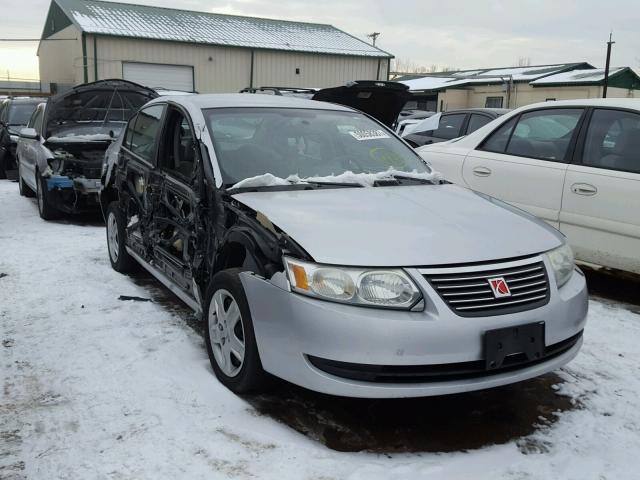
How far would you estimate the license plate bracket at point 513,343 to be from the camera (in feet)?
9.04

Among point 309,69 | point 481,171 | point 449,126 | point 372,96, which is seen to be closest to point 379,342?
point 481,171

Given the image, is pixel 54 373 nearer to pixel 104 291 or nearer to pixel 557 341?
pixel 104 291

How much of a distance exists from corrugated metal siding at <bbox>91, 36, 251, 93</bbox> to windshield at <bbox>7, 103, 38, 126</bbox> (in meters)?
13.4

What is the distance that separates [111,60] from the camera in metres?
26.5

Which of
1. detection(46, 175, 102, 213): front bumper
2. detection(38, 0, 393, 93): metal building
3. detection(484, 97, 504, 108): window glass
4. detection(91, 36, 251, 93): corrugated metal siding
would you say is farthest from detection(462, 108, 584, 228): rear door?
detection(484, 97, 504, 108): window glass

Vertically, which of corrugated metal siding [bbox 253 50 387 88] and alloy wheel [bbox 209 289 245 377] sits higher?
corrugated metal siding [bbox 253 50 387 88]

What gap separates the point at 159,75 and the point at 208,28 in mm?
4368

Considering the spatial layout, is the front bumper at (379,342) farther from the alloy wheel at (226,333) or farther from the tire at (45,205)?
the tire at (45,205)

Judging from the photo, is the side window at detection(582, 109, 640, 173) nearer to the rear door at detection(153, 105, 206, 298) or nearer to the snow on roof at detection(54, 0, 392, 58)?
the rear door at detection(153, 105, 206, 298)

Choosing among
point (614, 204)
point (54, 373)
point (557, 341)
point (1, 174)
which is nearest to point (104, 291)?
point (54, 373)

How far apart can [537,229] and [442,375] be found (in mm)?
1083

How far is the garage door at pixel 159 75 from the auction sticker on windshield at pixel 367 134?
2411 centimetres

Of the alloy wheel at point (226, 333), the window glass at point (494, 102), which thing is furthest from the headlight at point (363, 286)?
the window glass at point (494, 102)

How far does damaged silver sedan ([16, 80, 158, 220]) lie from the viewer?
7941mm
